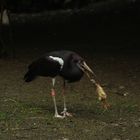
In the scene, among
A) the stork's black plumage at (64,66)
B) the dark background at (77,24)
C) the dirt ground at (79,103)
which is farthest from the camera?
the dark background at (77,24)

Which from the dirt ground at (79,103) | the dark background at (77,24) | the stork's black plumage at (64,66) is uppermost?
the stork's black plumage at (64,66)

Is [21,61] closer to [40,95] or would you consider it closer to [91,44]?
[91,44]

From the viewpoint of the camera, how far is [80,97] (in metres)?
9.05

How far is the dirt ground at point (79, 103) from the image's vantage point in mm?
6758

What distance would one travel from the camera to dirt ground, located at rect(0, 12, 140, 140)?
6.76 m

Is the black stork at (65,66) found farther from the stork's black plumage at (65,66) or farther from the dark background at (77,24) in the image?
the dark background at (77,24)

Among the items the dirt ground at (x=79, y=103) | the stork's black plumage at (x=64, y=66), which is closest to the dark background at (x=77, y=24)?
the dirt ground at (x=79, y=103)

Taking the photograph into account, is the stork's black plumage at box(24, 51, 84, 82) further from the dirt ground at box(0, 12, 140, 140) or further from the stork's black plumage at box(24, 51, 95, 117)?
the dirt ground at box(0, 12, 140, 140)

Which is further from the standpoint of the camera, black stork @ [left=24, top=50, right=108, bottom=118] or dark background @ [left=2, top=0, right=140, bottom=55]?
dark background @ [left=2, top=0, right=140, bottom=55]

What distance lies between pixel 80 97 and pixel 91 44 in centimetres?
618

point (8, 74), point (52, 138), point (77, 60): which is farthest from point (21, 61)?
point (52, 138)

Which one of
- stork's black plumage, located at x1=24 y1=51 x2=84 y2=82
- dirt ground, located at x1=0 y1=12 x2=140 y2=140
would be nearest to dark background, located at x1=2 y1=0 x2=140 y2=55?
dirt ground, located at x1=0 y1=12 x2=140 y2=140

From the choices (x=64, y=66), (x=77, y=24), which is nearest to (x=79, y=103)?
(x=64, y=66)

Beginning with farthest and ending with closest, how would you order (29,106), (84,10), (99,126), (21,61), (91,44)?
(84,10) → (91,44) → (21,61) → (29,106) → (99,126)
